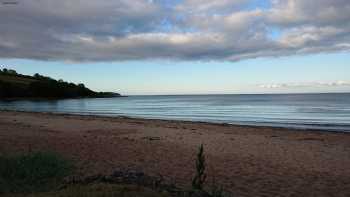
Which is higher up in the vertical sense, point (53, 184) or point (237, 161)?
point (53, 184)

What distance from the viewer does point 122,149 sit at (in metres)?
11.3

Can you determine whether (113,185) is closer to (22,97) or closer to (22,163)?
(22,163)

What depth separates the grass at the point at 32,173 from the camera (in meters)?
5.29

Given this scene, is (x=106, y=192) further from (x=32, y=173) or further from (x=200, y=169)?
(x=32, y=173)

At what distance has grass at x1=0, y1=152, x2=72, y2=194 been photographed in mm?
5289

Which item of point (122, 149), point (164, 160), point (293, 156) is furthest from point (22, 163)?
point (293, 156)

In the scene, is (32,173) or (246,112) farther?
(246,112)

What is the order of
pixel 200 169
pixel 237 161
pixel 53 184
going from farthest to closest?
pixel 237 161
pixel 53 184
pixel 200 169

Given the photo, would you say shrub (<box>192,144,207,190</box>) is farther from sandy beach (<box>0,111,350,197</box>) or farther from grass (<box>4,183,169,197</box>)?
sandy beach (<box>0,111,350,197</box>)

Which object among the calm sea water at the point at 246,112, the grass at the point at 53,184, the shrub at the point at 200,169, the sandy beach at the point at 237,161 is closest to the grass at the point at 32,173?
the grass at the point at 53,184

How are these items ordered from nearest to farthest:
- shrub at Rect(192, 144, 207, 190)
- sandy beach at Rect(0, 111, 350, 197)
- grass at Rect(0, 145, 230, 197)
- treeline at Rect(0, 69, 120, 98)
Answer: grass at Rect(0, 145, 230, 197), shrub at Rect(192, 144, 207, 190), sandy beach at Rect(0, 111, 350, 197), treeline at Rect(0, 69, 120, 98)

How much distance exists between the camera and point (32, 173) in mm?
6188

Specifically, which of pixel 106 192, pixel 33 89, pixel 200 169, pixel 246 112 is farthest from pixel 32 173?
pixel 33 89

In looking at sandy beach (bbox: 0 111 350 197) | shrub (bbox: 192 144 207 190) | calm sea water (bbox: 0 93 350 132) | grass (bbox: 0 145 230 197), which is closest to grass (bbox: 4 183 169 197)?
grass (bbox: 0 145 230 197)
